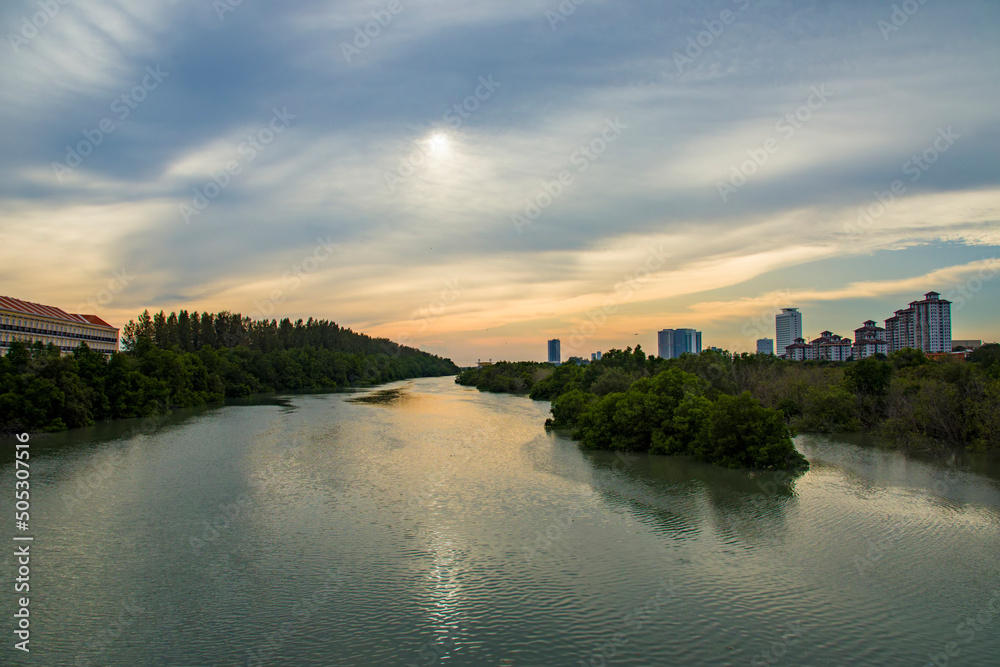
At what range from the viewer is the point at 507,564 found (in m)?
15.7

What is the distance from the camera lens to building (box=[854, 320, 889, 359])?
377 ft

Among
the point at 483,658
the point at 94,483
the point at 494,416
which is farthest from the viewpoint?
the point at 494,416

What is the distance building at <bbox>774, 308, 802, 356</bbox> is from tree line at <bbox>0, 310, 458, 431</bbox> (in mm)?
89195

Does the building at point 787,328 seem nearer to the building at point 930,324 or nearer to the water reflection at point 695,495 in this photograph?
the building at point 930,324

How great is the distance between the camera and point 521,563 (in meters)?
15.7

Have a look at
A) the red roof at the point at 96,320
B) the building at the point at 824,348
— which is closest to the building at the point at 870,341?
the building at the point at 824,348

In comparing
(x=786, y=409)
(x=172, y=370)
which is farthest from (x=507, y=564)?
(x=172, y=370)

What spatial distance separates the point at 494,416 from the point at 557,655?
46.3 metres

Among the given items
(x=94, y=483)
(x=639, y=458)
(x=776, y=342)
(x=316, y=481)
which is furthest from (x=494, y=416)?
(x=776, y=342)

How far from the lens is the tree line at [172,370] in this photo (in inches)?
1547

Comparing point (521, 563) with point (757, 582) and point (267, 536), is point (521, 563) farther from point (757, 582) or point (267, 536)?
point (267, 536)

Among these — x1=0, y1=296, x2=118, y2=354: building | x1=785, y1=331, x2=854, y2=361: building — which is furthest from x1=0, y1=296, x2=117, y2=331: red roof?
x1=785, y1=331, x2=854, y2=361: building

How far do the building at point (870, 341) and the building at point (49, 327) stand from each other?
122m

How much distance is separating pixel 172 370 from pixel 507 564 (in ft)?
185
